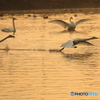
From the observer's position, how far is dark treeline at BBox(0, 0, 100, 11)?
544 inches

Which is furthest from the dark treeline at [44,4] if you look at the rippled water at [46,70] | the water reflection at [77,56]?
the water reflection at [77,56]

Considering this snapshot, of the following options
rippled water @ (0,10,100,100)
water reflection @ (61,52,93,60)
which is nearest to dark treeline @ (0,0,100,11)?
rippled water @ (0,10,100,100)

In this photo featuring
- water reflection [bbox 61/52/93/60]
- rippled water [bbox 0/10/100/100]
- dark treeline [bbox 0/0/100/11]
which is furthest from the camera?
dark treeline [bbox 0/0/100/11]

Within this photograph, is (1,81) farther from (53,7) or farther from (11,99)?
(53,7)

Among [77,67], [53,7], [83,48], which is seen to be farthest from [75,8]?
[77,67]

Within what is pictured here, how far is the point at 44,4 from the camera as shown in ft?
46.1

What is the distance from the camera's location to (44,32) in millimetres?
6449

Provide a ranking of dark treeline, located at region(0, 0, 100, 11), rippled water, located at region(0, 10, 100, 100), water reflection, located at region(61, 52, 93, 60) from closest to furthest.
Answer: rippled water, located at region(0, 10, 100, 100) < water reflection, located at region(61, 52, 93, 60) < dark treeline, located at region(0, 0, 100, 11)

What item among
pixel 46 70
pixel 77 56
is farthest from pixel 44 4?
pixel 46 70

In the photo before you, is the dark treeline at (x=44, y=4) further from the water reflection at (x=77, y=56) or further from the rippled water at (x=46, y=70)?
the water reflection at (x=77, y=56)

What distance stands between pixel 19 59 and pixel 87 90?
4.80 feet

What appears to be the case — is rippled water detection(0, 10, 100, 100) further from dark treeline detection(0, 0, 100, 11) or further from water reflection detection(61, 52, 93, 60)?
dark treeline detection(0, 0, 100, 11)

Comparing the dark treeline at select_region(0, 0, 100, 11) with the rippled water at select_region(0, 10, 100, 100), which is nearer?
the rippled water at select_region(0, 10, 100, 100)

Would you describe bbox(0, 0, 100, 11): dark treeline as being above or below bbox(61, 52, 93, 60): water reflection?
above
